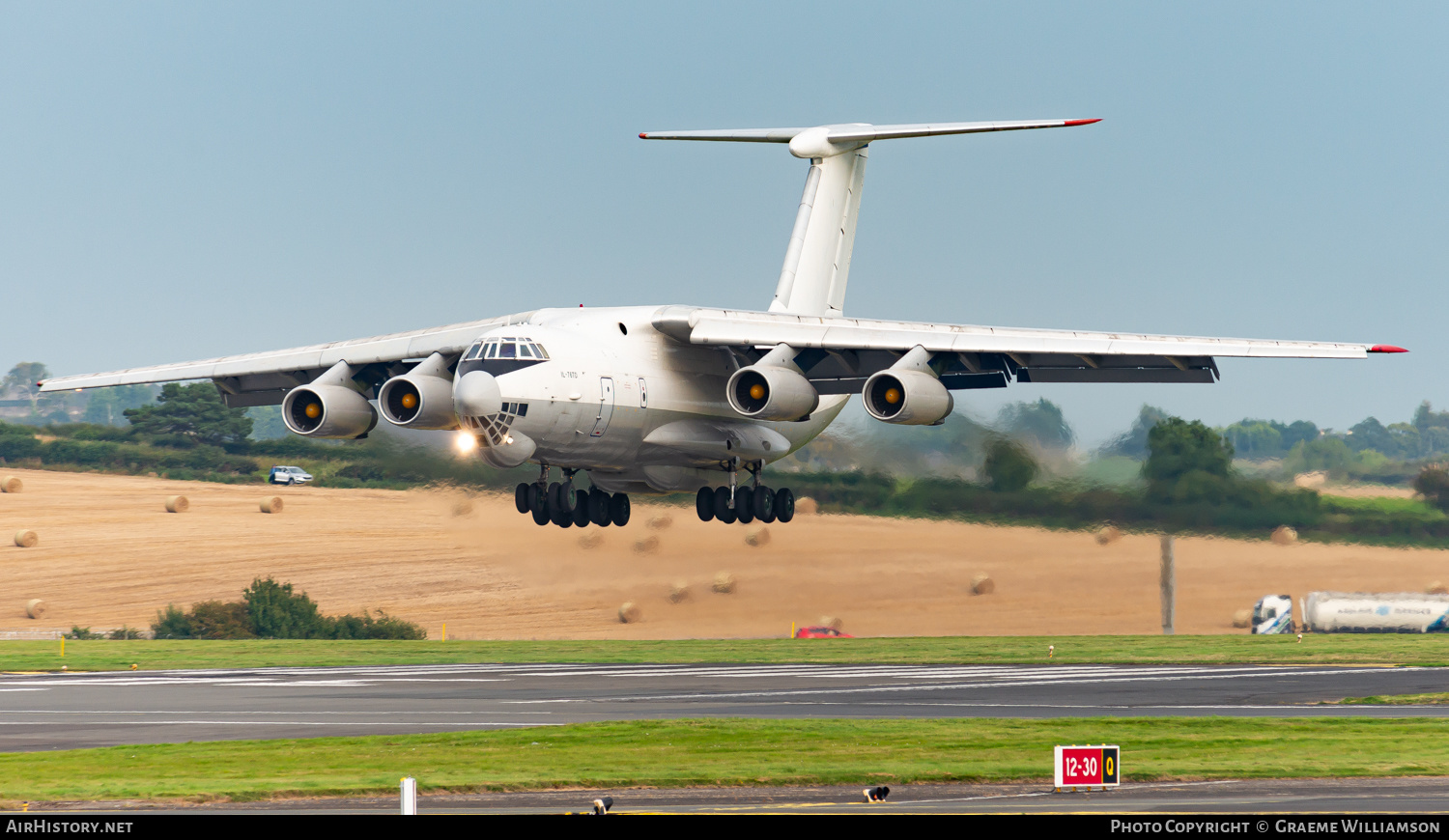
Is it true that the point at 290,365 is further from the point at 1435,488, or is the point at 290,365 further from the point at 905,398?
the point at 1435,488

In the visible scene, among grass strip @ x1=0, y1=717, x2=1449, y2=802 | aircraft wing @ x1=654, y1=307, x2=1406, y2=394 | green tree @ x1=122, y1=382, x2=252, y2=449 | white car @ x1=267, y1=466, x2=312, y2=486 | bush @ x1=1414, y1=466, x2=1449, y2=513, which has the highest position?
green tree @ x1=122, y1=382, x2=252, y2=449

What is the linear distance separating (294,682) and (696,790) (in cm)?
1893

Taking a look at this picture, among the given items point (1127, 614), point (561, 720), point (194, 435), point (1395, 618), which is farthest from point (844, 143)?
point (194, 435)

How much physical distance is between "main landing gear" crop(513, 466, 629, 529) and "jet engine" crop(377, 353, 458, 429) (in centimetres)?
240

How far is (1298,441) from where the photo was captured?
36.8m

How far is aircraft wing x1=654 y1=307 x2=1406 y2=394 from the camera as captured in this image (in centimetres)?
2767

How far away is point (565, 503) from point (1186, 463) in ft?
46.2

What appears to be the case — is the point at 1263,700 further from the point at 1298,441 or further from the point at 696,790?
the point at 696,790

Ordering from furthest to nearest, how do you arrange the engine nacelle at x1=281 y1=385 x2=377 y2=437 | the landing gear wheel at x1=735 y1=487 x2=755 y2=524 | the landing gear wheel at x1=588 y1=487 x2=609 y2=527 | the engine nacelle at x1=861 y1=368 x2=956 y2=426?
the landing gear wheel at x1=588 y1=487 x2=609 y2=527
the landing gear wheel at x1=735 y1=487 x2=755 y2=524
the engine nacelle at x1=281 y1=385 x2=377 y2=437
the engine nacelle at x1=861 y1=368 x2=956 y2=426

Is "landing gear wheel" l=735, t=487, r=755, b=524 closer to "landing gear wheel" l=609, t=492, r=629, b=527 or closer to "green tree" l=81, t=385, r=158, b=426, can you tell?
"landing gear wheel" l=609, t=492, r=629, b=527

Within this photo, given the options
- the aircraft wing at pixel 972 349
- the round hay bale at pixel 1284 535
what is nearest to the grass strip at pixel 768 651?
the round hay bale at pixel 1284 535

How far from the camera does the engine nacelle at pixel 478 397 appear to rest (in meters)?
26.1


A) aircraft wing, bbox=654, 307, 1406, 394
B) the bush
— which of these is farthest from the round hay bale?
aircraft wing, bbox=654, 307, 1406, 394

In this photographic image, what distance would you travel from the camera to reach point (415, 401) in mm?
29203
